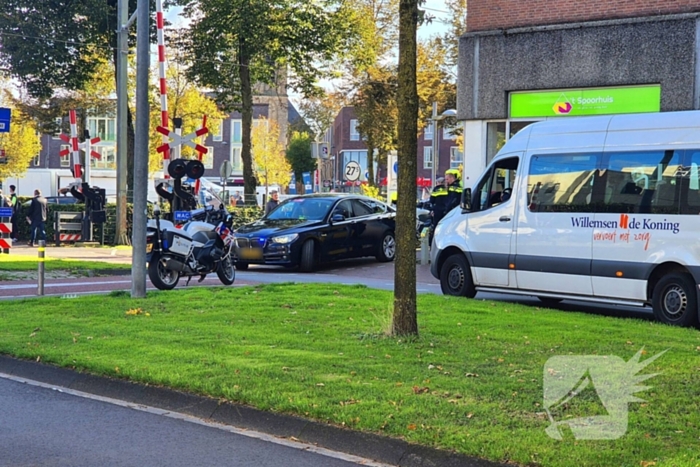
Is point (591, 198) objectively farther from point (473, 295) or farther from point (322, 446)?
point (322, 446)

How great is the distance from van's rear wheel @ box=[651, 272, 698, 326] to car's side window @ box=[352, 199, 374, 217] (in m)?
10.3

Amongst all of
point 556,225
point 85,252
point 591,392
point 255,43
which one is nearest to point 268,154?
point 255,43

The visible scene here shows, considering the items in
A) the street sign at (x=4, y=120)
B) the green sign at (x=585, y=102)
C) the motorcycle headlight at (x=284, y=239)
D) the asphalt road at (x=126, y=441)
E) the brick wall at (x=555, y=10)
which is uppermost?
the brick wall at (x=555, y=10)

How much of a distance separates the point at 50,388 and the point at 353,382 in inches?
109

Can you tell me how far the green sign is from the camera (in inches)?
767

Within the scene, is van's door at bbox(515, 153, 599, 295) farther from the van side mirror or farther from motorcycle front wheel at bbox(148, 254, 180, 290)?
motorcycle front wheel at bbox(148, 254, 180, 290)

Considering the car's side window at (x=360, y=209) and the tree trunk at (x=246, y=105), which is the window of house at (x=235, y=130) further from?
the car's side window at (x=360, y=209)

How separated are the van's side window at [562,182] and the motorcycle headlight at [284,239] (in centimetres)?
732

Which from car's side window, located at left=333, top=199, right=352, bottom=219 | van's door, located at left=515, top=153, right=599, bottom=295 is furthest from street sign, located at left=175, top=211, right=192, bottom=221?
van's door, located at left=515, top=153, right=599, bottom=295

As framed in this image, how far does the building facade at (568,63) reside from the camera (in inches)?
743

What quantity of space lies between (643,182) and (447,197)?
7365mm

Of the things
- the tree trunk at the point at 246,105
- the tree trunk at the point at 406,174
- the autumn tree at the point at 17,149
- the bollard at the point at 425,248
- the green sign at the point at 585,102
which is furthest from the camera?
the autumn tree at the point at 17,149

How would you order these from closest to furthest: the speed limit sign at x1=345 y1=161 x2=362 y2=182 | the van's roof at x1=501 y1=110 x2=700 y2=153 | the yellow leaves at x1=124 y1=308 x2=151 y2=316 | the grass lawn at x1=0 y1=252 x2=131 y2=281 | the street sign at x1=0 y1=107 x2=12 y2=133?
the yellow leaves at x1=124 y1=308 x2=151 y2=316 < the van's roof at x1=501 y1=110 x2=700 y2=153 < the street sign at x1=0 y1=107 x2=12 y2=133 < the grass lawn at x1=0 y1=252 x2=131 y2=281 < the speed limit sign at x1=345 y1=161 x2=362 y2=182

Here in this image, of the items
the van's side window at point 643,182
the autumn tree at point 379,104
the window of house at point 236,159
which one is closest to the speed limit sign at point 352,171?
the autumn tree at point 379,104
